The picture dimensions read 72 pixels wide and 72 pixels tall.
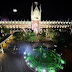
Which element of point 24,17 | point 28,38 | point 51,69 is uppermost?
point 24,17

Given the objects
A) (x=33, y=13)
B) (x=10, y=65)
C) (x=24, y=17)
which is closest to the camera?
(x=10, y=65)

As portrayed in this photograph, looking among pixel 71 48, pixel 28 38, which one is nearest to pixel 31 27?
pixel 28 38

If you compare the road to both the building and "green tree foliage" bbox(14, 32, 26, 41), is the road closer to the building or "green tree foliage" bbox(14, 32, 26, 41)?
"green tree foliage" bbox(14, 32, 26, 41)

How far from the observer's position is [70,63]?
28328 mm

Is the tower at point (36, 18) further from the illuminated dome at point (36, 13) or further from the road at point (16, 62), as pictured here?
the road at point (16, 62)

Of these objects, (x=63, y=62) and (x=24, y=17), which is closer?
(x=63, y=62)

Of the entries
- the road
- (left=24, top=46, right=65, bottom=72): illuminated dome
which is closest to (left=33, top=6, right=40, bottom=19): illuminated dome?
the road

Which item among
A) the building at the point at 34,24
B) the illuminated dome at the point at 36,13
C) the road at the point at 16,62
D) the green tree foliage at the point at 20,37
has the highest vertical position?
the illuminated dome at the point at 36,13

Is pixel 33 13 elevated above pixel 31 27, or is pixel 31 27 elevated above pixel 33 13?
pixel 33 13

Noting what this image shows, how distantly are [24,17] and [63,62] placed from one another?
5097cm

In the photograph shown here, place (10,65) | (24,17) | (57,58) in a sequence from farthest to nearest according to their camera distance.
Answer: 1. (24,17)
2. (57,58)
3. (10,65)

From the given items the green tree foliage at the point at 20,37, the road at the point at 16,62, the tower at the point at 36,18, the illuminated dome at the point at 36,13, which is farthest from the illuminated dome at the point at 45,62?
the illuminated dome at the point at 36,13

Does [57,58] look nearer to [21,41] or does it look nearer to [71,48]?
[71,48]

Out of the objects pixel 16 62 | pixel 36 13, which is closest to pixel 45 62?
pixel 16 62
